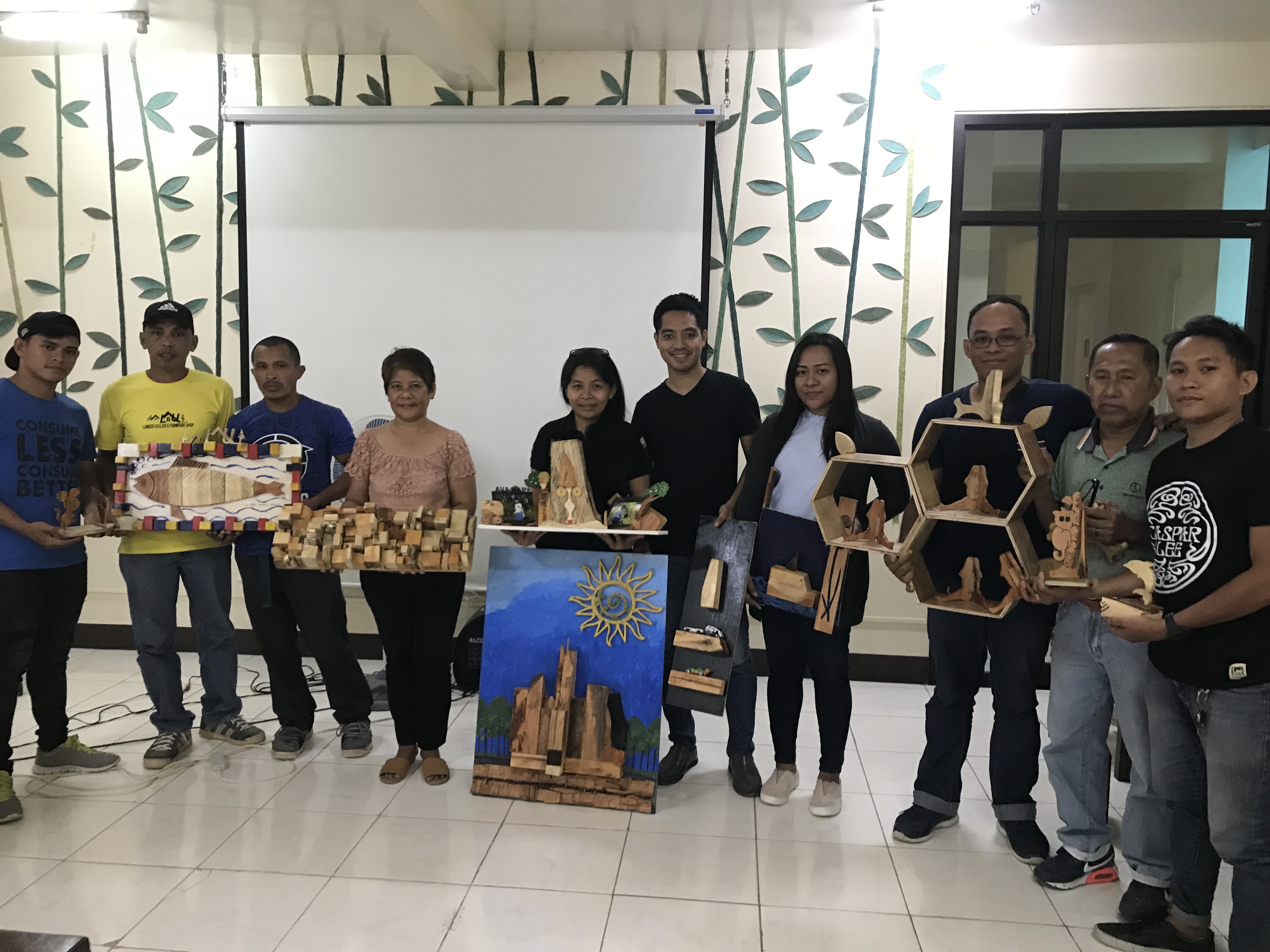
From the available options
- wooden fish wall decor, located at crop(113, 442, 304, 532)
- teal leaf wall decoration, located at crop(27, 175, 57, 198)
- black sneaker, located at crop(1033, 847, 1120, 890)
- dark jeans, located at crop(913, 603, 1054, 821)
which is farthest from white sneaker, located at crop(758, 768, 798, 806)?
teal leaf wall decoration, located at crop(27, 175, 57, 198)

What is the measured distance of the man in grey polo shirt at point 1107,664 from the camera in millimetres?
2137

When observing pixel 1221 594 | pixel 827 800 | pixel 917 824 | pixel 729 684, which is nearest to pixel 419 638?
pixel 729 684

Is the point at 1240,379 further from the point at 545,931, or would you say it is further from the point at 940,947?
the point at 545,931

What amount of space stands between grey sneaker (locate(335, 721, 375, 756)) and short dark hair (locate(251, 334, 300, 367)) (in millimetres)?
1330

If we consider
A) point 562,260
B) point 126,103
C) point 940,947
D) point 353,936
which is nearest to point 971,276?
point 562,260

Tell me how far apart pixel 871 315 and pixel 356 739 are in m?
2.82

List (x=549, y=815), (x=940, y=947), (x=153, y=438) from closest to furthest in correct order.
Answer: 1. (x=940, y=947)
2. (x=549, y=815)
3. (x=153, y=438)

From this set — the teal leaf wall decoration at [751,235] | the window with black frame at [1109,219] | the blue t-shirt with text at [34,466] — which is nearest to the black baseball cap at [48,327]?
the blue t-shirt with text at [34,466]

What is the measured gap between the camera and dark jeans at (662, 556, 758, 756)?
2.89 metres

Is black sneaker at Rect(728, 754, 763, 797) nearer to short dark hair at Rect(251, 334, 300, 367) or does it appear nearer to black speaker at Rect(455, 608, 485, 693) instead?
black speaker at Rect(455, 608, 485, 693)

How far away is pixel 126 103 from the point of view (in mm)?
4219

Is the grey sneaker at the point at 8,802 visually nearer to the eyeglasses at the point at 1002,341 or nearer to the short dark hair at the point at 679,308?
the short dark hair at the point at 679,308

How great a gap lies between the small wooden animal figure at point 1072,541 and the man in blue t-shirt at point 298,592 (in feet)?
7.26

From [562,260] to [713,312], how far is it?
2.39 ft
